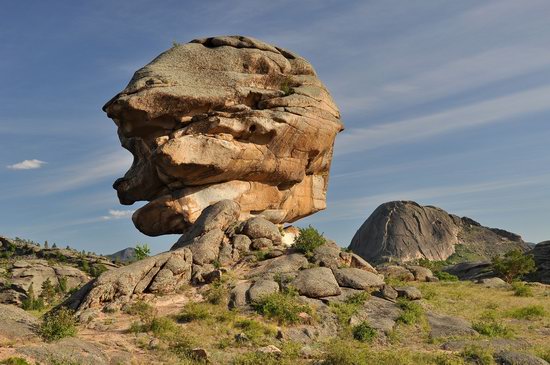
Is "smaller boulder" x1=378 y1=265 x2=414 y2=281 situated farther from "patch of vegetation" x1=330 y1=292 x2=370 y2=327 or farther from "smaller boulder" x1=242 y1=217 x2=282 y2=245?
"patch of vegetation" x1=330 y1=292 x2=370 y2=327

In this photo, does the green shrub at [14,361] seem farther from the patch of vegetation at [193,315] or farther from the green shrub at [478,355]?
the green shrub at [478,355]

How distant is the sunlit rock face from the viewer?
4056 cm

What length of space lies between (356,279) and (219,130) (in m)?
16.2

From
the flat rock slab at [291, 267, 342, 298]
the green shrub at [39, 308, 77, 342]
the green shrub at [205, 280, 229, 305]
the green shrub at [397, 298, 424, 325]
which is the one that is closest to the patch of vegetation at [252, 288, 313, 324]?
the flat rock slab at [291, 267, 342, 298]

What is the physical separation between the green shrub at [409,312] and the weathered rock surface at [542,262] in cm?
4518

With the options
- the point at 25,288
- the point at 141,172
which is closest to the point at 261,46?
the point at 141,172

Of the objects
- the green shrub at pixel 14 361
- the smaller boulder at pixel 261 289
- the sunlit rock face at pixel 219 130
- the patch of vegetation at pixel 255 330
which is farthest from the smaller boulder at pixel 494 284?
the green shrub at pixel 14 361

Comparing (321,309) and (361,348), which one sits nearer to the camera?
(361,348)

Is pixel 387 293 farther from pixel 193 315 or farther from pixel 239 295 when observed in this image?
pixel 193 315

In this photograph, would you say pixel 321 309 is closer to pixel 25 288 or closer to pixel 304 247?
pixel 304 247

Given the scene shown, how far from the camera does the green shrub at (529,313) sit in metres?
32.8

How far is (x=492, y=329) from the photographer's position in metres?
28.8

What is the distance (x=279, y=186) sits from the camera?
154ft

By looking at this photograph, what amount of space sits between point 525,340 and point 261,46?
32.7 m
